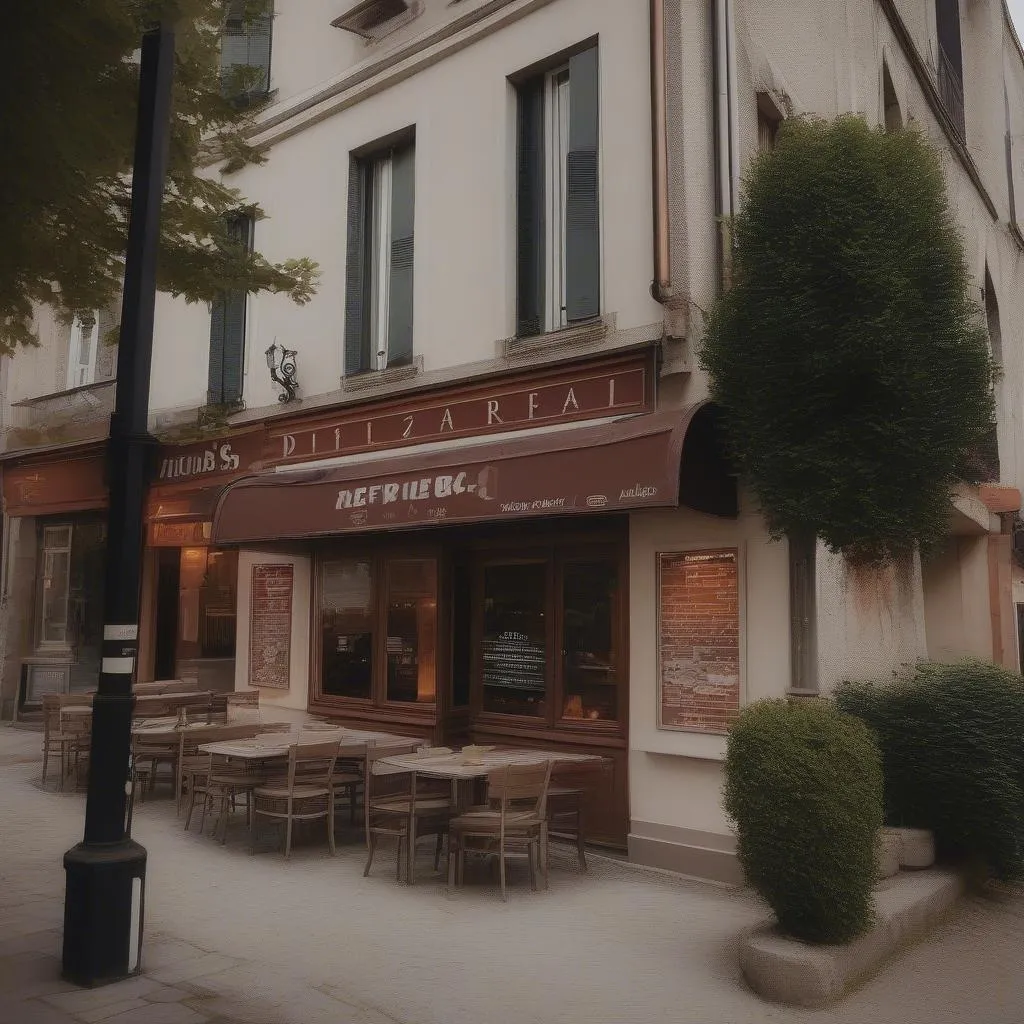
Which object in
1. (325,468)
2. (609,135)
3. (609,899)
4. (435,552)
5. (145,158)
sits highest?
(609,135)

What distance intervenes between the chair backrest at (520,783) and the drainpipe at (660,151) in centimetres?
370

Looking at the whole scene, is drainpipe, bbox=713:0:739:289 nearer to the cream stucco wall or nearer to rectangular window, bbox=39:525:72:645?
the cream stucco wall

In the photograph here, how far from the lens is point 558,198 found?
9.55 m

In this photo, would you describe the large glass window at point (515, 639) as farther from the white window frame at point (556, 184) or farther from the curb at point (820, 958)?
the curb at point (820, 958)

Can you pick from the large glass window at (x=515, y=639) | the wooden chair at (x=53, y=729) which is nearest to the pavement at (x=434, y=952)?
the large glass window at (x=515, y=639)

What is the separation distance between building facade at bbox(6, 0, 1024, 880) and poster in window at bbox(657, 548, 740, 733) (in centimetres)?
2

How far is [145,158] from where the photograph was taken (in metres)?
5.71

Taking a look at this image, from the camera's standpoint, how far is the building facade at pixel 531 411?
7.91 meters

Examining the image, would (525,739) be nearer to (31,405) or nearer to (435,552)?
(435,552)

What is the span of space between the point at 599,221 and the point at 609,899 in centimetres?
558

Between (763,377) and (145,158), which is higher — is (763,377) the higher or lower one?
the lower one

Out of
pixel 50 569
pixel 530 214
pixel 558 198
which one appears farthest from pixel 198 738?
pixel 50 569

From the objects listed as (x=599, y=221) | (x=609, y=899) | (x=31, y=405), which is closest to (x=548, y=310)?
(x=599, y=221)

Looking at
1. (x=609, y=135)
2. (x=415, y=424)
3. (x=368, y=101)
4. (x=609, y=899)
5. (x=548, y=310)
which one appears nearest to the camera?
(x=609, y=899)
